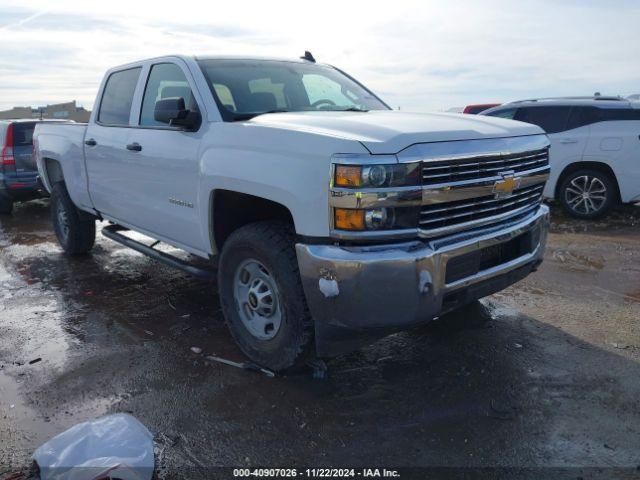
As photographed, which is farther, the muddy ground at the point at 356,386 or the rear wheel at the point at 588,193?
the rear wheel at the point at 588,193

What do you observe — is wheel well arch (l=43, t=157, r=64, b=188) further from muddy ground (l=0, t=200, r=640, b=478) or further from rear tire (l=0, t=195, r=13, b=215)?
rear tire (l=0, t=195, r=13, b=215)

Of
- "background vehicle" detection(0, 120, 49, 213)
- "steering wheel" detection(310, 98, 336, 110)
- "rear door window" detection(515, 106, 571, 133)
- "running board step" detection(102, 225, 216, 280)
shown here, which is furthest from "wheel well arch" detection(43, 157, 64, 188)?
"rear door window" detection(515, 106, 571, 133)

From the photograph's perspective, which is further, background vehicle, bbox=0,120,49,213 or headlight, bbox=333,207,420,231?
background vehicle, bbox=0,120,49,213

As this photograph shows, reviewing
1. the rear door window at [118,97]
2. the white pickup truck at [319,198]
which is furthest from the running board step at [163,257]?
the rear door window at [118,97]

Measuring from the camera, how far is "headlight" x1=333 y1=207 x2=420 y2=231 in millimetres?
2688

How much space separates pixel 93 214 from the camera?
5.81m

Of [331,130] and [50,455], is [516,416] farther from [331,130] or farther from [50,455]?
[50,455]

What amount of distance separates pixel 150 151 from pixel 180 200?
60cm

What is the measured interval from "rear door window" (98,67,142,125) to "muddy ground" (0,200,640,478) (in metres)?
1.69

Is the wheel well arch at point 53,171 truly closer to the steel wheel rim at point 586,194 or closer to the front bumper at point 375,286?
the front bumper at point 375,286

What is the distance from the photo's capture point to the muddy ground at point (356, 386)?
267 centimetres

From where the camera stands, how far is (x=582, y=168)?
8086mm

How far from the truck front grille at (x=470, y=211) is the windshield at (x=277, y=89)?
4.91 ft

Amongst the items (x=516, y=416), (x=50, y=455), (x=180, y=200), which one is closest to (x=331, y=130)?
(x=180, y=200)
